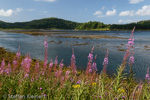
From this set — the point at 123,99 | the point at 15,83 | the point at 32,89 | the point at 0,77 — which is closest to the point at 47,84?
the point at 32,89

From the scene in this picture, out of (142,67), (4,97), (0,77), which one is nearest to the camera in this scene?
(4,97)

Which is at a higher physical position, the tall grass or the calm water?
the tall grass

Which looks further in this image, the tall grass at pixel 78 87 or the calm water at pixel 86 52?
the calm water at pixel 86 52

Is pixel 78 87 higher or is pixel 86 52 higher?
pixel 78 87

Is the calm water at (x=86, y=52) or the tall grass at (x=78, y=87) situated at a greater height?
the tall grass at (x=78, y=87)

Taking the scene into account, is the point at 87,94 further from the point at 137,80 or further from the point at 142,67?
the point at 142,67

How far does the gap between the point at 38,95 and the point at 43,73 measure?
209 centimetres

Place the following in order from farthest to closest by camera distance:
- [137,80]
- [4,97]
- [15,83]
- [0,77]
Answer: [137,80] → [0,77] → [15,83] → [4,97]

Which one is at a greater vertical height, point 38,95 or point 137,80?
point 38,95

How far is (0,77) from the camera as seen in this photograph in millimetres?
5363

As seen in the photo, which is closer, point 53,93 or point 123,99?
point 123,99

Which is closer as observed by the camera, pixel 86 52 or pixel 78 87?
pixel 78 87

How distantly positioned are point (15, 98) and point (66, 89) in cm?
165

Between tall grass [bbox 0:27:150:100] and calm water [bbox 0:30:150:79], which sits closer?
tall grass [bbox 0:27:150:100]
